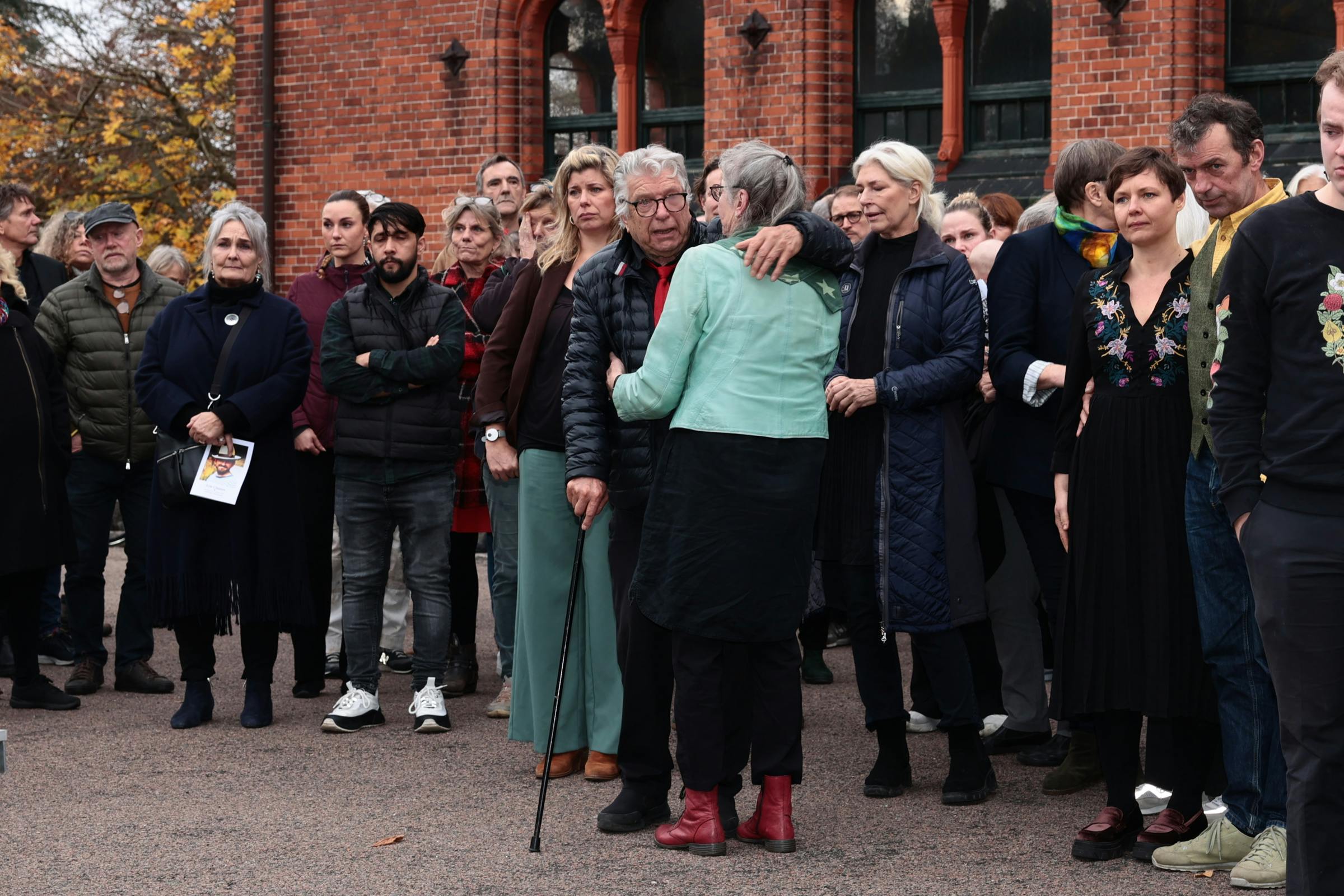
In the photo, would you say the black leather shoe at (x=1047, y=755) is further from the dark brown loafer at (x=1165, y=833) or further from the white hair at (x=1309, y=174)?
the white hair at (x=1309, y=174)

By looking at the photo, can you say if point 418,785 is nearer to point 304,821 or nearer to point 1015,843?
point 304,821

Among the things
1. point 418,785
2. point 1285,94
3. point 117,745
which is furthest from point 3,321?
point 1285,94

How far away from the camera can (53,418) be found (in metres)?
7.89

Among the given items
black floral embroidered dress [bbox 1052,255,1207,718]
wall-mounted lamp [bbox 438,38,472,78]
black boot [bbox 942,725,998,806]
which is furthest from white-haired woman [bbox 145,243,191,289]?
black floral embroidered dress [bbox 1052,255,1207,718]

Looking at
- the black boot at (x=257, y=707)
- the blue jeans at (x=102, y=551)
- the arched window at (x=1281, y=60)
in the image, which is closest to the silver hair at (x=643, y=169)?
the black boot at (x=257, y=707)

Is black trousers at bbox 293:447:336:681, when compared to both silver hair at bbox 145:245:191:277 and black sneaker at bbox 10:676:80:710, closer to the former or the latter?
black sneaker at bbox 10:676:80:710

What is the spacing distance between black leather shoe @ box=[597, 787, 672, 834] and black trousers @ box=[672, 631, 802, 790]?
32cm

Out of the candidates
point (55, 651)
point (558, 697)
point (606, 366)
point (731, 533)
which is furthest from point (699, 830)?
point (55, 651)

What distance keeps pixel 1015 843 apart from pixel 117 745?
3701mm

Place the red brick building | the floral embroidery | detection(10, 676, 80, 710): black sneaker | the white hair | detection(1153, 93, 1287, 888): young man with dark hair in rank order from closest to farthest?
the floral embroidery < detection(1153, 93, 1287, 888): young man with dark hair < the white hair < detection(10, 676, 80, 710): black sneaker < the red brick building

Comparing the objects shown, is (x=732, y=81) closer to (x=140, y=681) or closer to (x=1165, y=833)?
(x=140, y=681)

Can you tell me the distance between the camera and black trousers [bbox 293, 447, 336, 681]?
7836 mm

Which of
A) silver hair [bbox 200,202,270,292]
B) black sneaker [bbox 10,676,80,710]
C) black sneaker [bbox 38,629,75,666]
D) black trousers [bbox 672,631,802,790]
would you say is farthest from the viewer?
black sneaker [bbox 38,629,75,666]

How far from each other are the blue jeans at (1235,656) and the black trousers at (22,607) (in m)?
5.31
